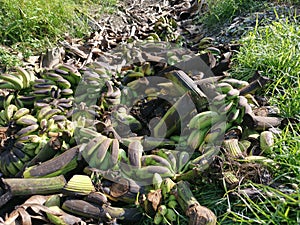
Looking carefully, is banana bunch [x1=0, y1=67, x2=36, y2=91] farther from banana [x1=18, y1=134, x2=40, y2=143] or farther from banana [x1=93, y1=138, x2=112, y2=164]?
banana [x1=93, y1=138, x2=112, y2=164]

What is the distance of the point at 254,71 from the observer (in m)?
2.91

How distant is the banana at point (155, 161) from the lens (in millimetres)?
2096

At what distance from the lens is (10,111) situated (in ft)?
8.16

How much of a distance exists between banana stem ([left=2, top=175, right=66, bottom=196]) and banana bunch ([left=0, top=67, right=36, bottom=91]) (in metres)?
0.86

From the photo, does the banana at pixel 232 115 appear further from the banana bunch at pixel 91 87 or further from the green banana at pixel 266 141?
the banana bunch at pixel 91 87

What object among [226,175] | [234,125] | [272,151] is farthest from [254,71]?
[226,175]

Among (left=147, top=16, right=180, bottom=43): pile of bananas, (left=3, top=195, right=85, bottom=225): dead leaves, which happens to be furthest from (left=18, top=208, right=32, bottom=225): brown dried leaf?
(left=147, top=16, right=180, bottom=43): pile of bananas

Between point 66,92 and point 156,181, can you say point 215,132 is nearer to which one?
point 156,181

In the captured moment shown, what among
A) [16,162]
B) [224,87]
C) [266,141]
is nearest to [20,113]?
[16,162]

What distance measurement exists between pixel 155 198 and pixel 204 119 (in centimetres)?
62

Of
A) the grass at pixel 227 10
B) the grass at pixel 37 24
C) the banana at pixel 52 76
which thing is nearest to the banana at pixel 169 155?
the banana at pixel 52 76

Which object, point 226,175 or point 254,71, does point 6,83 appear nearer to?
point 226,175

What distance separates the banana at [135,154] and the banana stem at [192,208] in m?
0.28

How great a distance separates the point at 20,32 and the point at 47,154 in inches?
81.0
